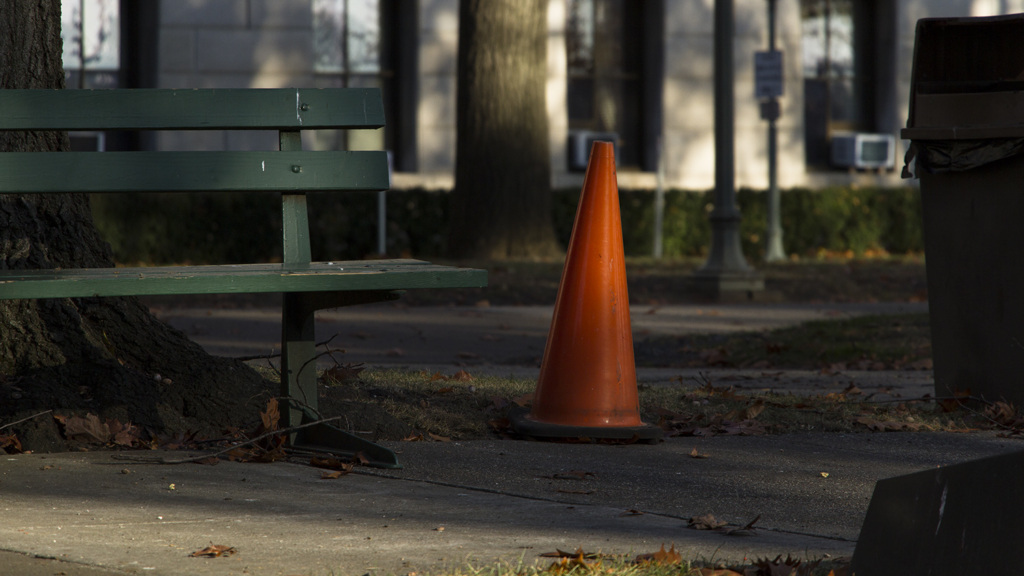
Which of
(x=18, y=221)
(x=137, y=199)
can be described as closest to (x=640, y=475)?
(x=18, y=221)

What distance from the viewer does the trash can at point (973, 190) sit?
16.1 feet

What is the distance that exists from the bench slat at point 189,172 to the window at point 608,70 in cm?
1390

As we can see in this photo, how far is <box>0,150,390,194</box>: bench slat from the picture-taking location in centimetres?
391

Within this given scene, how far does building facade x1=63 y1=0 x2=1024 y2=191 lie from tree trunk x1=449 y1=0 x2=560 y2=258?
2.21 metres

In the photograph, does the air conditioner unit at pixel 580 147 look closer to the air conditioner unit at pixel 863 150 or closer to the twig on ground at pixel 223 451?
the air conditioner unit at pixel 863 150

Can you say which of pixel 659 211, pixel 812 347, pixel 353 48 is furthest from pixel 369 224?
pixel 812 347

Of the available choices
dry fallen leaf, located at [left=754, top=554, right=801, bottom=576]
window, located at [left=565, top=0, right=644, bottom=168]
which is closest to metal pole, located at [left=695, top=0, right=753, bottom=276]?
window, located at [left=565, top=0, right=644, bottom=168]

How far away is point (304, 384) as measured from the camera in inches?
166

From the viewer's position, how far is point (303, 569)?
2.79 metres

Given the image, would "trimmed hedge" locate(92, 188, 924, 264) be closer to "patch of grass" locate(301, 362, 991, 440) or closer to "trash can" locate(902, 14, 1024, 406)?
"patch of grass" locate(301, 362, 991, 440)

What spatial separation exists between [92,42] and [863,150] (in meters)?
11.4

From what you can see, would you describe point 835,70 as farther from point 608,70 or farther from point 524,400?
point 524,400

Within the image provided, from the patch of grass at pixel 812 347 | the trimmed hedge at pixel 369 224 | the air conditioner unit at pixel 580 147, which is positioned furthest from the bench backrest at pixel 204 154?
the air conditioner unit at pixel 580 147

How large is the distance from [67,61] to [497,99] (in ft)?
20.2
